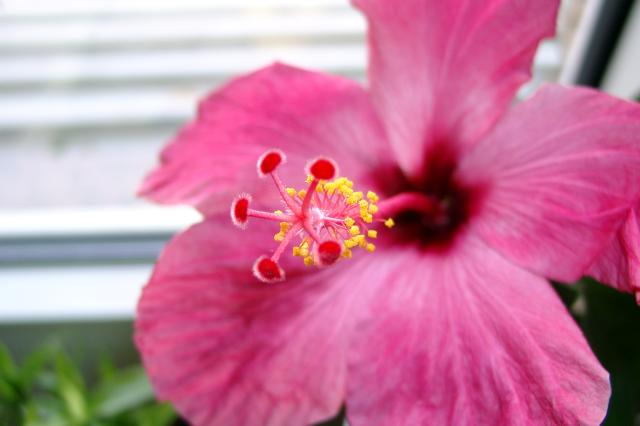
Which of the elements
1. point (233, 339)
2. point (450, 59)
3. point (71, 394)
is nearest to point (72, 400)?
point (71, 394)

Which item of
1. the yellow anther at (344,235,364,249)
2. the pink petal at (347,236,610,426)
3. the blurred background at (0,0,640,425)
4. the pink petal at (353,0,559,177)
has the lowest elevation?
the blurred background at (0,0,640,425)

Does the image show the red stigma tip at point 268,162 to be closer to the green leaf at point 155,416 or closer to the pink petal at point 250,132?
the pink petal at point 250,132

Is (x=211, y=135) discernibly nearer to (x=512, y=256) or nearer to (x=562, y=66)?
(x=512, y=256)

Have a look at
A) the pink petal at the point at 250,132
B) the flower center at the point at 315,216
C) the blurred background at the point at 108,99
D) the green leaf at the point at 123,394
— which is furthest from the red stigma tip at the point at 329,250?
the blurred background at the point at 108,99

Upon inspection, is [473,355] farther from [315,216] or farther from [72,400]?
[72,400]

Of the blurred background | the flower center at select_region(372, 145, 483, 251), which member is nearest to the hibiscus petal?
Result: the flower center at select_region(372, 145, 483, 251)

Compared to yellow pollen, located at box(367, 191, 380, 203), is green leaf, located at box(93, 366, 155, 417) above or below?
below

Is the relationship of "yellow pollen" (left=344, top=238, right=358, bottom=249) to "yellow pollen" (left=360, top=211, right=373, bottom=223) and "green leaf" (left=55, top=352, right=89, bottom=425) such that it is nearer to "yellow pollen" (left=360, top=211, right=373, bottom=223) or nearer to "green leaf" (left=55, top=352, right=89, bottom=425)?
"yellow pollen" (left=360, top=211, right=373, bottom=223)

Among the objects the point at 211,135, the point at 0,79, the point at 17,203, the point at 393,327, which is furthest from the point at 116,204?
the point at 393,327
